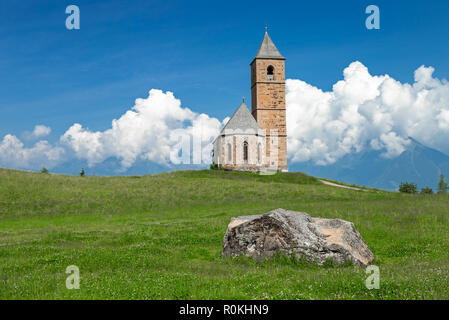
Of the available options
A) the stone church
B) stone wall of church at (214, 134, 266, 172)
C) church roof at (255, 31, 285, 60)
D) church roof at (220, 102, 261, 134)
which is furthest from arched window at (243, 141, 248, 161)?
church roof at (255, 31, 285, 60)

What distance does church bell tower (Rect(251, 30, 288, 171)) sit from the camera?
8338cm

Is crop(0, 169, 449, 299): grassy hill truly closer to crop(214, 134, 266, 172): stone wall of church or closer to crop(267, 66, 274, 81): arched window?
crop(214, 134, 266, 172): stone wall of church

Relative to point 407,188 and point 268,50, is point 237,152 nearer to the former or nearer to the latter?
point 268,50

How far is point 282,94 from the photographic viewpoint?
84.2 metres

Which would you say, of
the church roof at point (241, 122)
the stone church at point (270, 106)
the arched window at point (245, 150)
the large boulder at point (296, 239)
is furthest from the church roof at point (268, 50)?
the large boulder at point (296, 239)

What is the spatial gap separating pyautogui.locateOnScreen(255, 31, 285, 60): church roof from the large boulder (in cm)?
7304

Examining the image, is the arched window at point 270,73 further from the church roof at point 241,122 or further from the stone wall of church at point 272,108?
the church roof at point 241,122

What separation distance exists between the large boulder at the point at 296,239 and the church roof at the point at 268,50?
7304cm

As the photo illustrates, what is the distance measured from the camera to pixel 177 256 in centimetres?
1547

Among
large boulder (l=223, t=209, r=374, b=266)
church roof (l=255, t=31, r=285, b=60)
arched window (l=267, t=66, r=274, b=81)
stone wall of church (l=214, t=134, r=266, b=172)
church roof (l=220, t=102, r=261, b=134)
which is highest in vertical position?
church roof (l=255, t=31, r=285, b=60)

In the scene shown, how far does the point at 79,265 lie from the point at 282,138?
241 ft

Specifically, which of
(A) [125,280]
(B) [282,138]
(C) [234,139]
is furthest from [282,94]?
(A) [125,280]

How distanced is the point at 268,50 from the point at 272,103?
12280 mm
